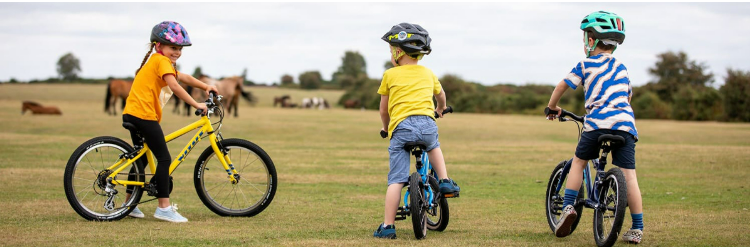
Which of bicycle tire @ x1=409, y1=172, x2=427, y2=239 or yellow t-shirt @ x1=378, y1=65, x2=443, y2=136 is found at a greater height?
yellow t-shirt @ x1=378, y1=65, x2=443, y2=136

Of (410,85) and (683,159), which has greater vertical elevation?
(410,85)

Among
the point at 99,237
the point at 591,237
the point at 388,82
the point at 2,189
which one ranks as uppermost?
the point at 388,82

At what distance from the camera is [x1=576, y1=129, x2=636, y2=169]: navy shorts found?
5824mm

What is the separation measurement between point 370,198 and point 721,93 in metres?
38.6

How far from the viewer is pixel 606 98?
5.84 meters

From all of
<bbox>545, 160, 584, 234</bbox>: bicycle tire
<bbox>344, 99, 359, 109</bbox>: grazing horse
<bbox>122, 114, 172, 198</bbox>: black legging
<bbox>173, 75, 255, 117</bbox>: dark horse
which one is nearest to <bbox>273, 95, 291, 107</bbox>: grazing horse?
<bbox>344, 99, 359, 109</bbox>: grazing horse

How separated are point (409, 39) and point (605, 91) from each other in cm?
152

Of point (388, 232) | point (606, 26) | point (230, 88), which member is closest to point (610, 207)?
point (606, 26)

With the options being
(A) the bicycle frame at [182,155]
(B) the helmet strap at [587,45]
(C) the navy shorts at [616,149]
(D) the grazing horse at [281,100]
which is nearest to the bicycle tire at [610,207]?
(C) the navy shorts at [616,149]

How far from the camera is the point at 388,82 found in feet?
21.0

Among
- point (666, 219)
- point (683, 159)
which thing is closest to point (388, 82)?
point (666, 219)

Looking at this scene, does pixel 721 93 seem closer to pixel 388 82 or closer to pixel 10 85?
pixel 388 82

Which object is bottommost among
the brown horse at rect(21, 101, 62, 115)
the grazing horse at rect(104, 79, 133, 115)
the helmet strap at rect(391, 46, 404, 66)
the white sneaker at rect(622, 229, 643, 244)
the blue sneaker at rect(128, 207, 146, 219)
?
the brown horse at rect(21, 101, 62, 115)

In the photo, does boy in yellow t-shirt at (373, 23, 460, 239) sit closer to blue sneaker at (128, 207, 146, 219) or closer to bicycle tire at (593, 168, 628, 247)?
bicycle tire at (593, 168, 628, 247)
